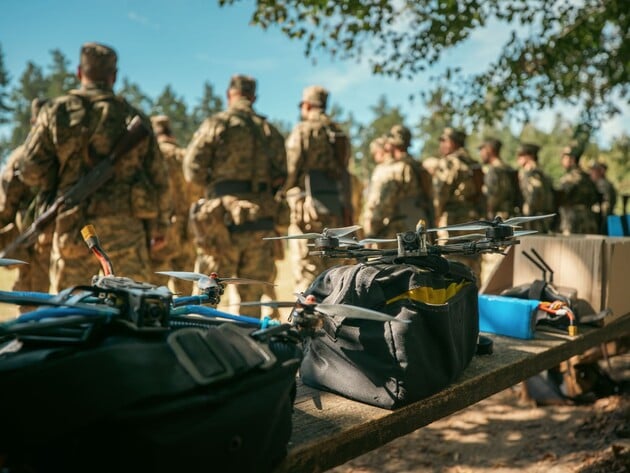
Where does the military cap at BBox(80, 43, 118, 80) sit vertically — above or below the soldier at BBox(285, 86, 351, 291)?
above

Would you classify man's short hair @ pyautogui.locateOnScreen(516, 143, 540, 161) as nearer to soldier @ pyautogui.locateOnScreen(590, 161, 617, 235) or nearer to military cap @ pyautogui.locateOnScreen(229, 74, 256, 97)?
soldier @ pyautogui.locateOnScreen(590, 161, 617, 235)

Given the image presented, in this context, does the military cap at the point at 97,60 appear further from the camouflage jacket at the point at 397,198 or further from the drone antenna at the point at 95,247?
the camouflage jacket at the point at 397,198

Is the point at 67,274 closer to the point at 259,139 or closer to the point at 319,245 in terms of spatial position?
the point at 259,139

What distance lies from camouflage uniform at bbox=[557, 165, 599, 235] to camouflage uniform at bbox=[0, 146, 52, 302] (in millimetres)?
10441

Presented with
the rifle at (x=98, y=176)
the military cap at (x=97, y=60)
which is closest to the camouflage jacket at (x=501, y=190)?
the rifle at (x=98, y=176)

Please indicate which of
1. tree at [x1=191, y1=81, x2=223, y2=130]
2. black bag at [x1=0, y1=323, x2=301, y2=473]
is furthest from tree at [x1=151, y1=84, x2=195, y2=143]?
black bag at [x1=0, y1=323, x2=301, y2=473]

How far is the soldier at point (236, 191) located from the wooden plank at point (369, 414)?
364cm

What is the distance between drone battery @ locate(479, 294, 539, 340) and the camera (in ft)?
8.63

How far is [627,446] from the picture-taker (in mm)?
3059

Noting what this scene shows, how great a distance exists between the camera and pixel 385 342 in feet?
5.41

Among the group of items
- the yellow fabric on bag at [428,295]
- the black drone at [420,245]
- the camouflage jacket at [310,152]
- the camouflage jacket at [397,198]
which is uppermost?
the camouflage jacket at [310,152]

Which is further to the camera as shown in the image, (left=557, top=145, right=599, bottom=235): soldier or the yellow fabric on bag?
(left=557, top=145, right=599, bottom=235): soldier

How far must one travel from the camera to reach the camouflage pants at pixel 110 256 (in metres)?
4.43

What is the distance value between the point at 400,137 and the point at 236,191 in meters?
2.91
